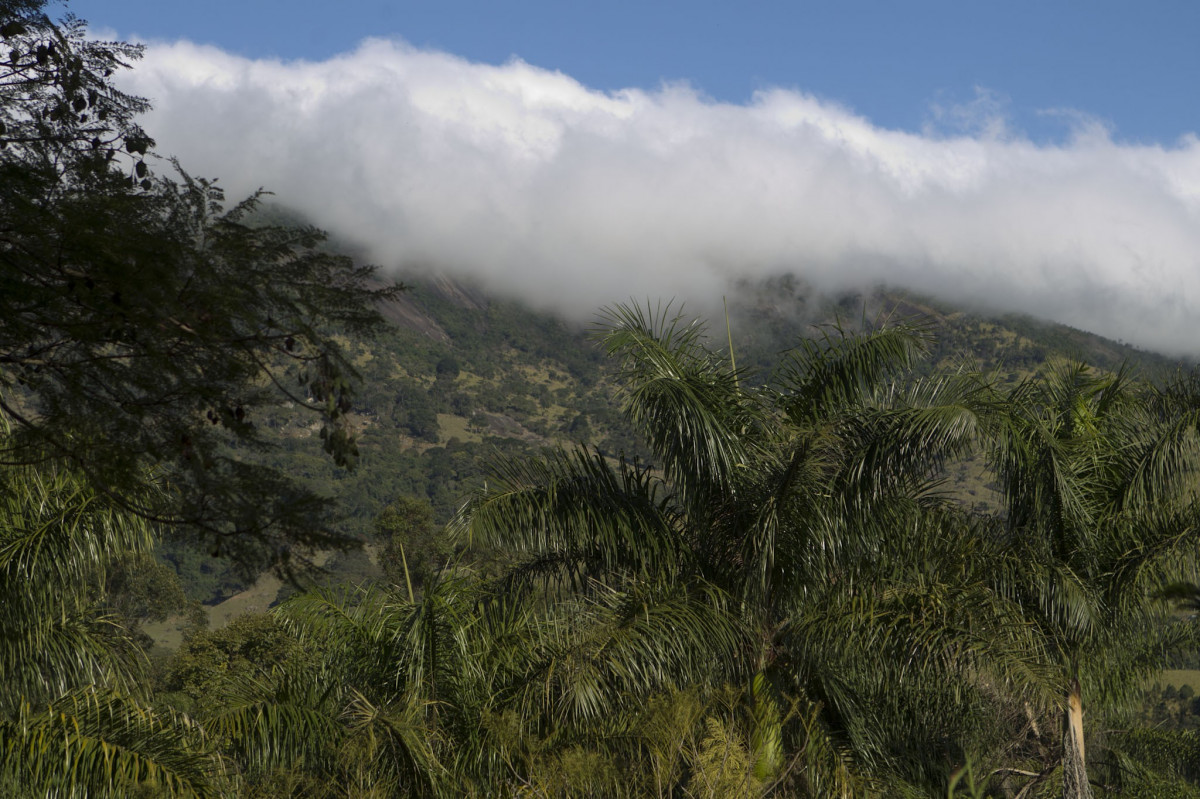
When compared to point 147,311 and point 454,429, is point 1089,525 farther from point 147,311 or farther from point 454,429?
point 454,429

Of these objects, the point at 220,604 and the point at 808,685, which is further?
the point at 220,604

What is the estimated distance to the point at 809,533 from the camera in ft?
31.8

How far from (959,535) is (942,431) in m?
1.89

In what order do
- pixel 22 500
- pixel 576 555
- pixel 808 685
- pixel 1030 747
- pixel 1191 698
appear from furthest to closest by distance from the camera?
pixel 1191 698
pixel 1030 747
pixel 576 555
pixel 808 685
pixel 22 500

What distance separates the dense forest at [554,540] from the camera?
5.71m

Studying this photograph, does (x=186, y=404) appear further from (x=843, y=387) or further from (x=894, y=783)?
(x=894, y=783)

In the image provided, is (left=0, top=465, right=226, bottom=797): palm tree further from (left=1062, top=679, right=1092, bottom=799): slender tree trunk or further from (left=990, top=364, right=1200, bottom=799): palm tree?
(left=1062, top=679, right=1092, bottom=799): slender tree trunk

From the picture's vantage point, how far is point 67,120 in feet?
19.6

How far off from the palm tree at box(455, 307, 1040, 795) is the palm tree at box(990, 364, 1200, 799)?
1.68 ft

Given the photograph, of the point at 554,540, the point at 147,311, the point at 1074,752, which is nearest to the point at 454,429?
the point at 554,540

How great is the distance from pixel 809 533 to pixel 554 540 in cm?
230

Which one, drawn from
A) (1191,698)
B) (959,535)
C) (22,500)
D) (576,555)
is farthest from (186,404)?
(1191,698)

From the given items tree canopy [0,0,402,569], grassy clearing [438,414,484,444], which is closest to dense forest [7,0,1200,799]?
tree canopy [0,0,402,569]

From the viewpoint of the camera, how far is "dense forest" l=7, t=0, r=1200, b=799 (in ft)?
18.7
